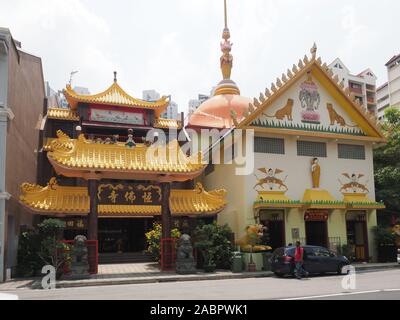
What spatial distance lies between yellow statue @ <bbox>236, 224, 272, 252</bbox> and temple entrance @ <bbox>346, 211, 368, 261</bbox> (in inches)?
245

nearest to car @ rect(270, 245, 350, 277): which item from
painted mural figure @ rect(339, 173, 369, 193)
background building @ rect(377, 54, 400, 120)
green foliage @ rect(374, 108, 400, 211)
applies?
painted mural figure @ rect(339, 173, 369, 193)

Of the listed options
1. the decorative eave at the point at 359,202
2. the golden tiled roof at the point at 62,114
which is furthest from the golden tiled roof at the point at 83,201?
the golden tiled roof at the point at 62,114

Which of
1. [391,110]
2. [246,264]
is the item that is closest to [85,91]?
[391,110]

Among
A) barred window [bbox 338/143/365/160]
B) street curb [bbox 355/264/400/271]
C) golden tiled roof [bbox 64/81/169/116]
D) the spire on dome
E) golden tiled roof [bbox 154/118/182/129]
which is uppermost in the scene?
the spire on dome

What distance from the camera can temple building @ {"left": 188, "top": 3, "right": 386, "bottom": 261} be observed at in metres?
22.5

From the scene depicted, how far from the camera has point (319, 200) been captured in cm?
2253

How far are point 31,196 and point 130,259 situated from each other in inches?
355

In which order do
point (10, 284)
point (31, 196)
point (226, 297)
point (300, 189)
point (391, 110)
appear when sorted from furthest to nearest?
point (391, 110)
point (300, 189)
point (31, 196)
point (10, 284)
point (226, 297)

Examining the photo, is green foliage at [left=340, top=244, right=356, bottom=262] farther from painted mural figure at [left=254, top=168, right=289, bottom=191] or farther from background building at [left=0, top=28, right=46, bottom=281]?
background building at [left=0, top=28, right=46, bottom=281]

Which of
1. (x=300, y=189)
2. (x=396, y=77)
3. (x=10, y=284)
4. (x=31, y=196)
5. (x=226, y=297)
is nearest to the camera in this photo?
(x=226, y=297)

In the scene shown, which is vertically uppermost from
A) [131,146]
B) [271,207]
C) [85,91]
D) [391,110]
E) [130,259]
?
[85,91]

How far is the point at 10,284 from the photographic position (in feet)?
52.7

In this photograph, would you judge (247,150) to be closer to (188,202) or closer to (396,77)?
(188,202)

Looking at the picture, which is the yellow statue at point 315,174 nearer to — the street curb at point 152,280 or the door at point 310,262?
the door at point 310,262
